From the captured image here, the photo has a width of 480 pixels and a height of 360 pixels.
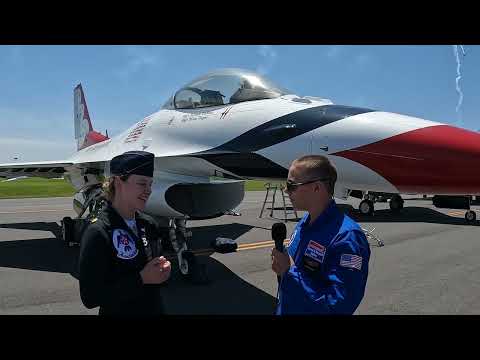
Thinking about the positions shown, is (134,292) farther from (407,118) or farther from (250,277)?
(250,277)

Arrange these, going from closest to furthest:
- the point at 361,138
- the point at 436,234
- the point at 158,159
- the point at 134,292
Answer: the point at 134,292, the point at 361,138, the point at 158,159, the point at 436,234

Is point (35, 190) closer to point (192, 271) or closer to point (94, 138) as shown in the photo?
point (94, 138)

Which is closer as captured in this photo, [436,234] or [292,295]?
[292,295]

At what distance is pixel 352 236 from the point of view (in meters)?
1.70

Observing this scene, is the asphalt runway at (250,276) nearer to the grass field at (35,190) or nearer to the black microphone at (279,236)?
the black microphone at (279,236)

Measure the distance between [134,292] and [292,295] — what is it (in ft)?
2.53

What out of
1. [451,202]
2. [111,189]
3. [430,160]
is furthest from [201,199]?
[451,202]

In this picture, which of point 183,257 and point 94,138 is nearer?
point 183,257

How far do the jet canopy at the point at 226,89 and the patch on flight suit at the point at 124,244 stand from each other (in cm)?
382

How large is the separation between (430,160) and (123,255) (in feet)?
9.85

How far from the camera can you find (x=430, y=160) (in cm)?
342
